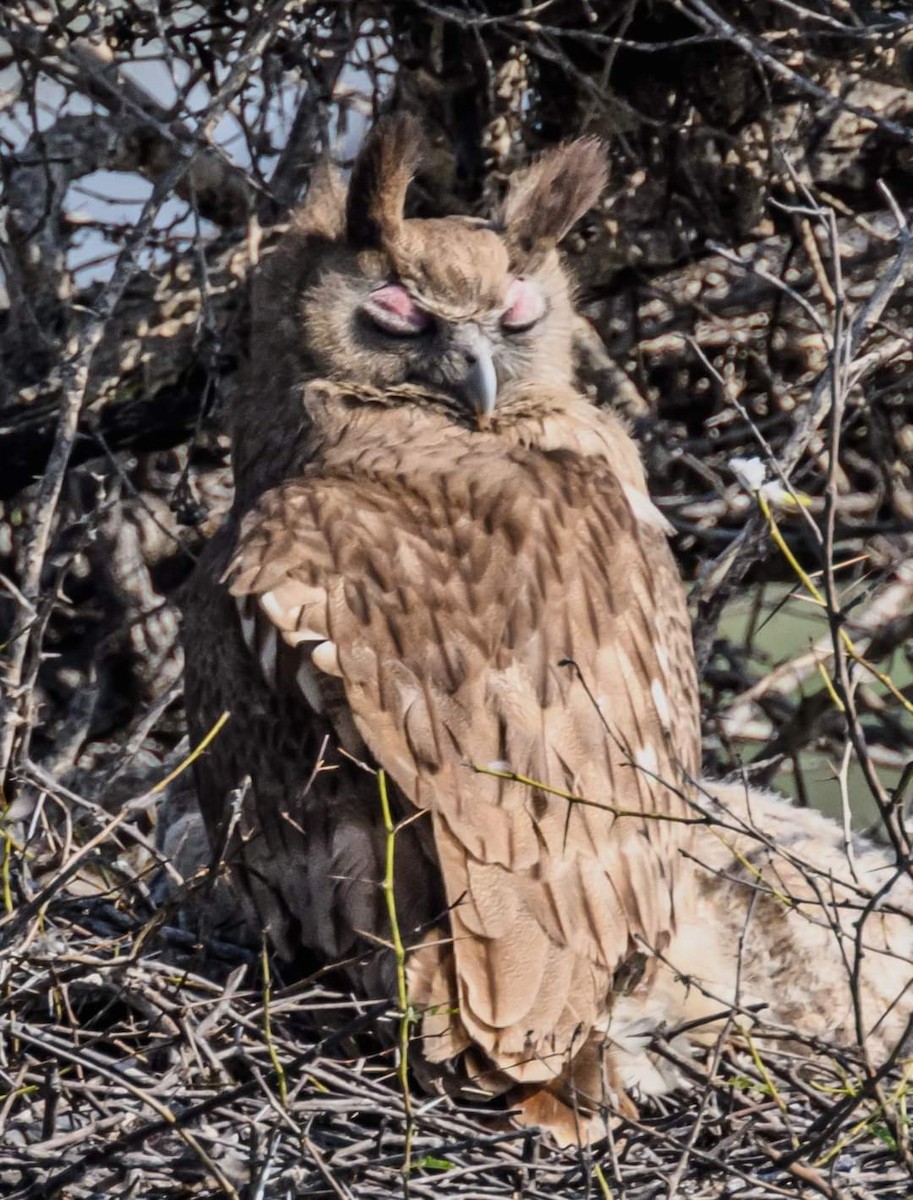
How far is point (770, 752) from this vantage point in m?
4.44

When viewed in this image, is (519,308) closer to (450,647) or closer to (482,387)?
(482,387)

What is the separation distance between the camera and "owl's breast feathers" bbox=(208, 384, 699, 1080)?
3.00 metres

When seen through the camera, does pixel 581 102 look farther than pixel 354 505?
Yes

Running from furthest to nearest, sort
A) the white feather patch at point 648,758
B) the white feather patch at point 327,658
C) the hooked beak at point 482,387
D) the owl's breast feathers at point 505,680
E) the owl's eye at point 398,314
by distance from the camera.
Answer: the owl's eye at point 398,314 < the hooked beak at point 482,387 < the white feather patch at point 648,758 < the white feather patch at point 327,658 < the owl's breast feathers at point 505,680

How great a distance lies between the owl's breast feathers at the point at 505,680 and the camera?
2998mm

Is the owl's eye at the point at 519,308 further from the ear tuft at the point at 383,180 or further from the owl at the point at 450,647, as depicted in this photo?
the ear tuft at the point at 383,180

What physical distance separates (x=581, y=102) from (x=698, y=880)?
80.1 inches

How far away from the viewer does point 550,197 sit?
4.03 m

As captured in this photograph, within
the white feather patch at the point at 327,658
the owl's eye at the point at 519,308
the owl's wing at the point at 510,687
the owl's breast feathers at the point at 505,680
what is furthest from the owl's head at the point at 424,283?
the white feather patch at the point at 327,658

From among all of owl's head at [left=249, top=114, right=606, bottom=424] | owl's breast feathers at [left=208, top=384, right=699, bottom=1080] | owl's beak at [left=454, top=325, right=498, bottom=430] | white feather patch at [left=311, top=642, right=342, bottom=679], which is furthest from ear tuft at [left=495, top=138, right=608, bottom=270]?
white feather patch at [left=311, top=642, right=342, bottom=679]

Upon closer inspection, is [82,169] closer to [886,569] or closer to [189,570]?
[189,570]

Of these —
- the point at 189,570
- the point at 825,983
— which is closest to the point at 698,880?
the point at 825,983

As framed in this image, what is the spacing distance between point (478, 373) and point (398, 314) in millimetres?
255

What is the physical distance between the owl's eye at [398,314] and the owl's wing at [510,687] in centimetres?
43
